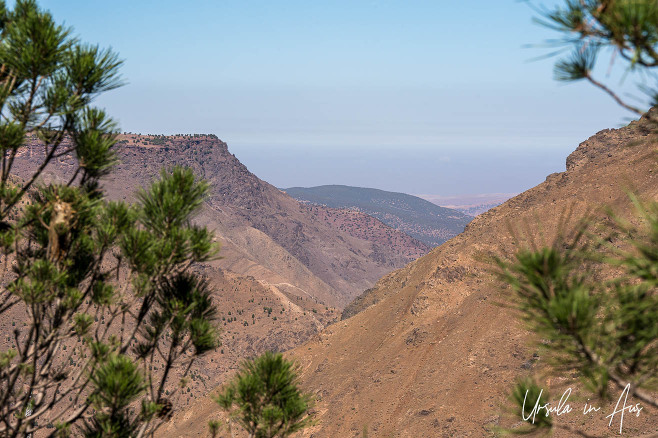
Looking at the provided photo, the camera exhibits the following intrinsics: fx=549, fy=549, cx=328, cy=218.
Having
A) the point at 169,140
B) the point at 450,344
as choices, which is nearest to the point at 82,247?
the point at 450,344

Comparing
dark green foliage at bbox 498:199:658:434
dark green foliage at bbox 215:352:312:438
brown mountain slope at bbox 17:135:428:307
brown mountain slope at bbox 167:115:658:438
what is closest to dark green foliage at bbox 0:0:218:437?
dark green foliage at bbox 215:352:312:438

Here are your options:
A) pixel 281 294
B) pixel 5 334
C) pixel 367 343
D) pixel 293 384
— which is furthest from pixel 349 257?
pixel 293 384

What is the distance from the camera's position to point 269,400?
7184 mm

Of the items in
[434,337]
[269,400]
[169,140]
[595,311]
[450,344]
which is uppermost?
[169,140]

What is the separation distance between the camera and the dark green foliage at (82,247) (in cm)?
689

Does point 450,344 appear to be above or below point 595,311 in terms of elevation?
below

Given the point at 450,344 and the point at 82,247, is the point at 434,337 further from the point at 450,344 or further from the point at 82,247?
the point at 82,247

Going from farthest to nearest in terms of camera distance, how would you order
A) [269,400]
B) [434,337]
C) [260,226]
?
[260,226], [434,337], [269,400]

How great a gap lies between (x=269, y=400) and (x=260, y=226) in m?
143

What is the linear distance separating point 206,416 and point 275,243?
96.2m

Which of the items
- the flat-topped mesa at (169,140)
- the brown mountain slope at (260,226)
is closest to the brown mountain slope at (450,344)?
the brown mountain slope at (260,226)

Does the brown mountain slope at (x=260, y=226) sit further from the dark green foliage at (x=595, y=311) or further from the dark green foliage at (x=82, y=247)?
the dark green foliage at (x=595, y=311)

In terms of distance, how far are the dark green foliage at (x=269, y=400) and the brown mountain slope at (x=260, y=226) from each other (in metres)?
104

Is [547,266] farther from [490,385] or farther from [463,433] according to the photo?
[490,385]
